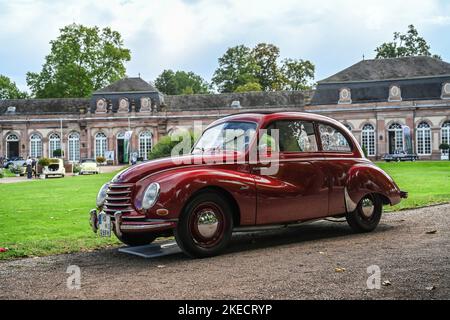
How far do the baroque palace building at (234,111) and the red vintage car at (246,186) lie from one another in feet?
156

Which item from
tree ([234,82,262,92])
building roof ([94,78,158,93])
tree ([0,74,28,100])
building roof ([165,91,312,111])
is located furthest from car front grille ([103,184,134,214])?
tree ([0,74,28,100])

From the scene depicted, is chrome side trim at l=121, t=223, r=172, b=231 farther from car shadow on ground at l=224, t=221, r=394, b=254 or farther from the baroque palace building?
the baroque palace building

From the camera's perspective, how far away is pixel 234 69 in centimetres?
7438

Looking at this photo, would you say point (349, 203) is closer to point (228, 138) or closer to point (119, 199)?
point (228, 138)

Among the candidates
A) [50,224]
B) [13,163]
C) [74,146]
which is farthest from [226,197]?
[74,146]

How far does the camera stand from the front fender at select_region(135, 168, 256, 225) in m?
5.71

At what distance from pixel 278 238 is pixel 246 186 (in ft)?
4.40

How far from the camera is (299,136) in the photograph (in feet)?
23.3

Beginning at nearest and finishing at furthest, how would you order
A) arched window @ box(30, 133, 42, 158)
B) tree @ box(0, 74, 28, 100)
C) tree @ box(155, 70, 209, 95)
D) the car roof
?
the car roof
arched window @ box(30, 133, 42, 158)
tree @ box(0, 74, 28, 100)
tree @ box(155, 70, 209, 95)

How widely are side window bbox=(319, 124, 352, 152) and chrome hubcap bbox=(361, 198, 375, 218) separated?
2.60 feet

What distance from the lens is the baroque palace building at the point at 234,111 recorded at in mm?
52344

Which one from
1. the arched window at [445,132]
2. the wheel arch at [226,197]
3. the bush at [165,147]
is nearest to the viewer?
the wheel arch at [226,197]

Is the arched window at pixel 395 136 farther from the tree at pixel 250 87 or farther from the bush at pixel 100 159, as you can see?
the bush at pixel 100 159

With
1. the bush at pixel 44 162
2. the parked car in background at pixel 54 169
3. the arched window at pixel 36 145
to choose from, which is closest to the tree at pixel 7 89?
the arched window at pixel 36 145
